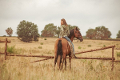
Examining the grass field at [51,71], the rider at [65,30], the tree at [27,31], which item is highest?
the tree at [27,31]

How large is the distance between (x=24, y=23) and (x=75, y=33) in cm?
3067

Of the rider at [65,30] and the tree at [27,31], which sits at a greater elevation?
the tree at [27,31]

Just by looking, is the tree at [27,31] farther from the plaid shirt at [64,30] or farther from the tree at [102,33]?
the tree at [102,33]

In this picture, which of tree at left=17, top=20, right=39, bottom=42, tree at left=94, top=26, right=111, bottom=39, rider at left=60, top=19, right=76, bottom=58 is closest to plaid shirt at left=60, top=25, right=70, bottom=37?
rider at left=60, top=19, right=76, bottom=58

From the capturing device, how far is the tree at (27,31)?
106 feet

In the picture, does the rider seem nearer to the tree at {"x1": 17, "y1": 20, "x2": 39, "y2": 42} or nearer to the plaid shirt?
the plaid shirt

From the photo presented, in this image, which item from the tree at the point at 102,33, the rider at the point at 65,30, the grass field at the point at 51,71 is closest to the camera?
the grass field at the point at 51,71

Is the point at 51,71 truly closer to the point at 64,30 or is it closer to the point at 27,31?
the point at 64,30

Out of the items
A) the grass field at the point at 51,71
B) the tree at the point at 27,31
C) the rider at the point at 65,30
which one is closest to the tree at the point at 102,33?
the tree at the point at 27,31

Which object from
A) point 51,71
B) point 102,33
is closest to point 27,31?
point 51,71

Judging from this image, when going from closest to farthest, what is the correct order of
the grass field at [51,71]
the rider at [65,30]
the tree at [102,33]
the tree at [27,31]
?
the grass field at [51,71] → the rider at [65,30] → the tree at [27,31] → the tree at [102,33]

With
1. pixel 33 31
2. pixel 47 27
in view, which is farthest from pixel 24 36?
pixel 47 27

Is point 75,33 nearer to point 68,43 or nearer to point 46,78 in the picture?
point 68,43

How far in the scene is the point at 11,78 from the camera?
12.3ft
